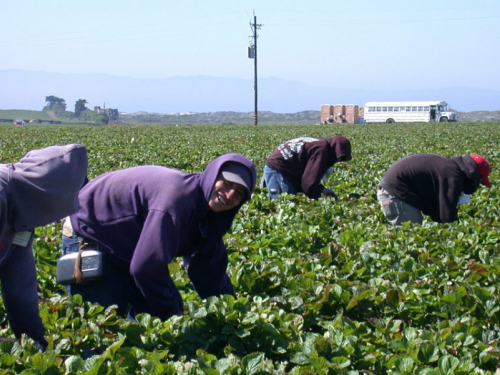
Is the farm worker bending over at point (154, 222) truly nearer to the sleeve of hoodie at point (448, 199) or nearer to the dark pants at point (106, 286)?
the dark pants at point (106, 286)

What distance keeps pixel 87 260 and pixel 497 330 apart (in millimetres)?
2236

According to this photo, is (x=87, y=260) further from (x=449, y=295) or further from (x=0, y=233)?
(x=449, y=295)

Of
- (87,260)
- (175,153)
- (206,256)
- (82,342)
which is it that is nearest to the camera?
(82,342)

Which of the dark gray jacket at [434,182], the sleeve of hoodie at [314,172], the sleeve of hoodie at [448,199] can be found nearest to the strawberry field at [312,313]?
the sleeve of hoodie at [448,199]

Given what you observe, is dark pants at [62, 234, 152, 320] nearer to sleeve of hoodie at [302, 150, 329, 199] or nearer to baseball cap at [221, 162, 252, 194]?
baseball cap at [221, 162, 252, 194]

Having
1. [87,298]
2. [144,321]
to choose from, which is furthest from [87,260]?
[144,321]

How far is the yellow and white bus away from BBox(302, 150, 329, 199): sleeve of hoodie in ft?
167

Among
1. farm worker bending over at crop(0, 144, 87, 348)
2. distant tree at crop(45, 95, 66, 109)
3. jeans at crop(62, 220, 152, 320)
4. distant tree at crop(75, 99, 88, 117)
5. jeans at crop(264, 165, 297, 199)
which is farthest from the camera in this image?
distant tree at crop(45, 95, 66, 109)

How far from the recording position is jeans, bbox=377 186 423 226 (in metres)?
6.17

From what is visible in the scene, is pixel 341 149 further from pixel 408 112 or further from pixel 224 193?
pixel 408 112

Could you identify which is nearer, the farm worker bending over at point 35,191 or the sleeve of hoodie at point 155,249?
the farm worker bending over at point 35,191

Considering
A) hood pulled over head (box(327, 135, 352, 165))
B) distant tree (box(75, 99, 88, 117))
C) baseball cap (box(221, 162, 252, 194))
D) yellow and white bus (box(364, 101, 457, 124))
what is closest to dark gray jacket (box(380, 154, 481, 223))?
hood pulled over head (box(327, 135, 352, 165))

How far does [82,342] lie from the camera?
99.0 inches

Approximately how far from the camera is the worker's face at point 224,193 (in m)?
2.89
